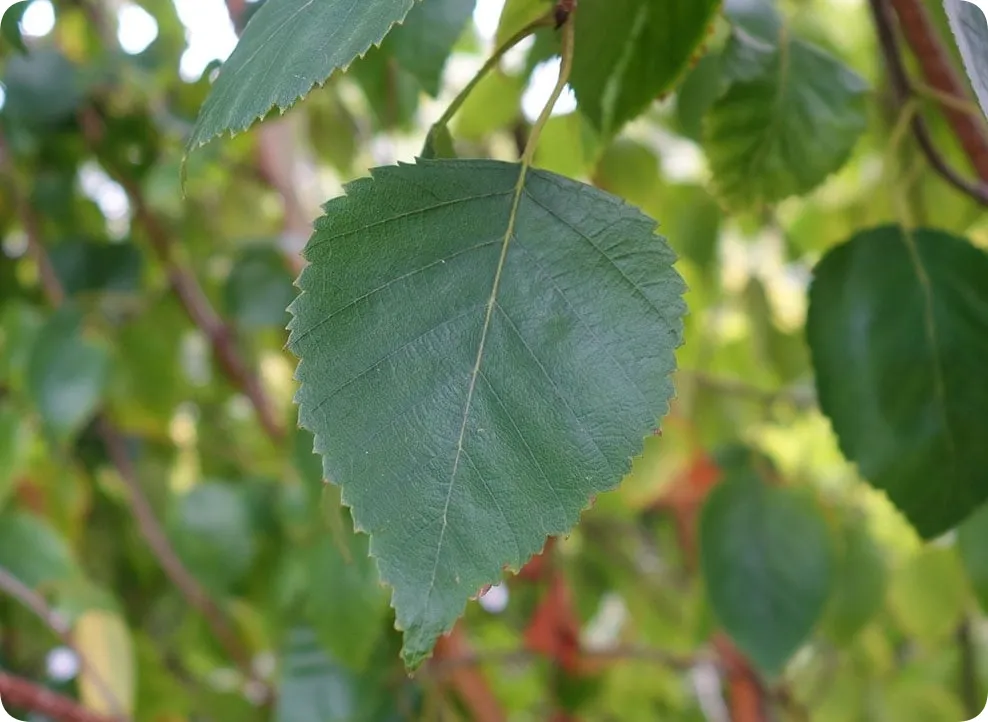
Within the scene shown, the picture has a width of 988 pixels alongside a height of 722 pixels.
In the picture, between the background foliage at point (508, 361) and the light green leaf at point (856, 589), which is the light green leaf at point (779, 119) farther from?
the light green leaf at point (856, 589)

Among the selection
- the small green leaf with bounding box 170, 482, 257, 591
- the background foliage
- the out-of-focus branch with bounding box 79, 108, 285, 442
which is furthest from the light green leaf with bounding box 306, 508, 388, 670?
the out-of-focus branch with bounding box 79, 108, 285, 442

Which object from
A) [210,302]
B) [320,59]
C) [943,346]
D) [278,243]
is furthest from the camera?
[210,302]

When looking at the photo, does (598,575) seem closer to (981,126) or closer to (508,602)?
(508,602)

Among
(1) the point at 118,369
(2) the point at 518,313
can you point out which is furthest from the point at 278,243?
(2) the point at 518,313

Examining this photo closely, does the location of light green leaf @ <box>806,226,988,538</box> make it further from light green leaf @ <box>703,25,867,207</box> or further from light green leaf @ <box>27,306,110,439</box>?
light green leaf @ <box>27,306,110,439</box>

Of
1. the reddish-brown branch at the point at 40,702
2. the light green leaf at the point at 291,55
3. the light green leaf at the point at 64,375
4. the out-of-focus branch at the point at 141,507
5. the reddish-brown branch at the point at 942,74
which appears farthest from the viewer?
the out-of-focus branch at the point at 141,507

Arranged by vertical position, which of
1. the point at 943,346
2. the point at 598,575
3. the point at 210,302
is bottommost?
the point at 943,346

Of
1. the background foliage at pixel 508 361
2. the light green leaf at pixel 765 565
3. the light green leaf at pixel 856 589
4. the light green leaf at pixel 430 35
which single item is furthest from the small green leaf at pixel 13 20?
the light green leaf at pixel 856 589

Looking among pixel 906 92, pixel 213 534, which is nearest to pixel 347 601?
pixel 213 534
